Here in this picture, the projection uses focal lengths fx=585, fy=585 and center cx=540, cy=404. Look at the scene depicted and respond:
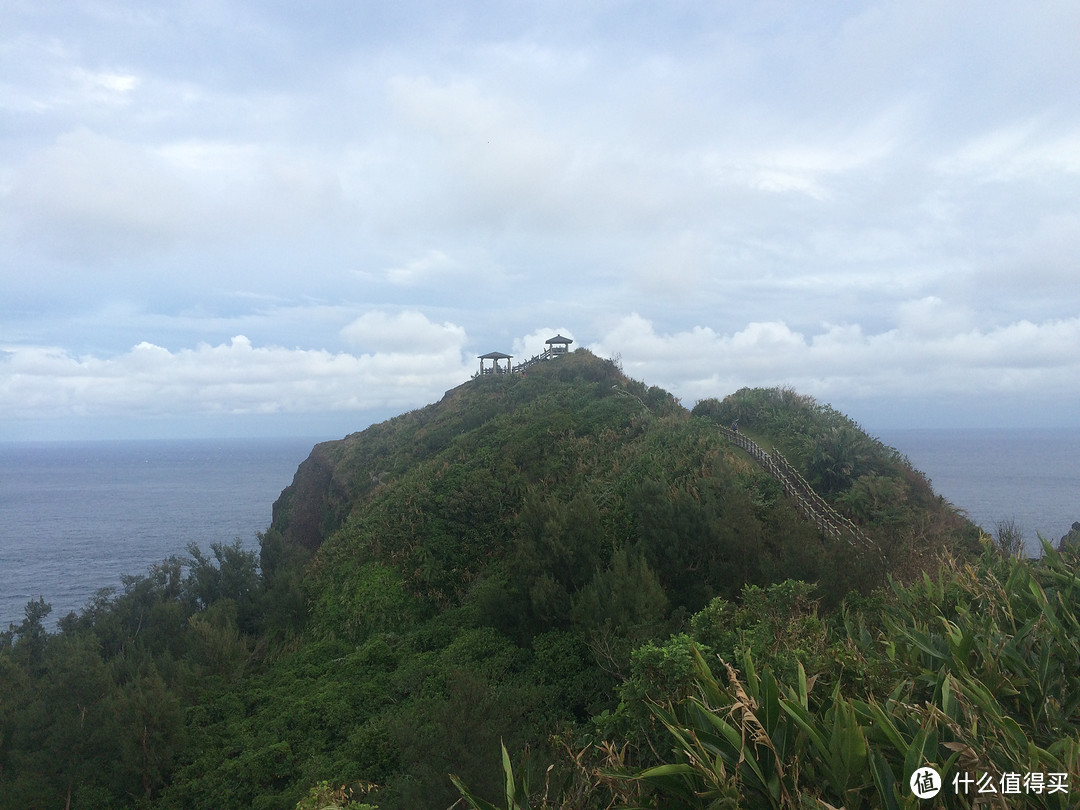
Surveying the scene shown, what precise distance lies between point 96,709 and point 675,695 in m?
15.1

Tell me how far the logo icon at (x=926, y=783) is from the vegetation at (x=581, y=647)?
136mm

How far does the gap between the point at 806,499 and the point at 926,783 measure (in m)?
15.3

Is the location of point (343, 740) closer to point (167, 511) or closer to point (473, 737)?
point (473, 737)

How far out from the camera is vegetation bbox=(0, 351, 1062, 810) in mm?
3961

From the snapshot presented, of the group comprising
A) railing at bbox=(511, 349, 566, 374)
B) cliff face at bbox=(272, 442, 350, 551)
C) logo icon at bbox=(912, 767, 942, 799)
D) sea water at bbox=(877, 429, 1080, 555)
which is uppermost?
railing at bbox=(511, 349, 566, 374)

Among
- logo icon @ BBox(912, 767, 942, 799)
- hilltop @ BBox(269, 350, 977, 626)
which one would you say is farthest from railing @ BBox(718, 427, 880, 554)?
logo icon @ BBox(912, 767, 942, 799)

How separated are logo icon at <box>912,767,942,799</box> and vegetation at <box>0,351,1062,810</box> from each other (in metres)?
0.14

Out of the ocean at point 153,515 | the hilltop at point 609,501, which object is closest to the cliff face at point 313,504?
the hilltop at point 609,501

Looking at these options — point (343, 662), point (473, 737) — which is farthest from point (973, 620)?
point (343, 662)

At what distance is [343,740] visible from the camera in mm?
11805

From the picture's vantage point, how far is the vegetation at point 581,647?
13.0 feet

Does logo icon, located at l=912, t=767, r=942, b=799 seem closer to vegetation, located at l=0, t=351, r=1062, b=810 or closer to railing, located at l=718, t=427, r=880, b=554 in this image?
vegetation, located at l=0, t=351, r=1062, b=810

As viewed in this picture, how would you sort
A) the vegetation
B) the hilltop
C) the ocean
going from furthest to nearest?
the ocean < the hilltop < the vegetation

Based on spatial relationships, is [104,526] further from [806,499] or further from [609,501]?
[806,499]
